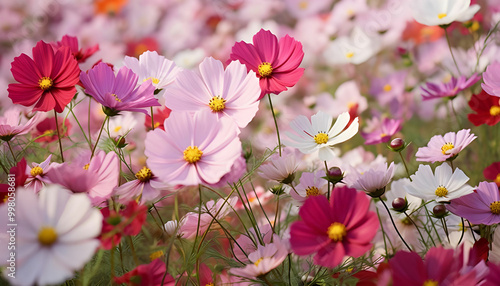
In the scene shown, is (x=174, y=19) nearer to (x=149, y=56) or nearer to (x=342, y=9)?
(x=342, y=9)

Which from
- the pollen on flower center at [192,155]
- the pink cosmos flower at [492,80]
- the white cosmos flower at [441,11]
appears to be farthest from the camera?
the white cosmos flower at [441,11]

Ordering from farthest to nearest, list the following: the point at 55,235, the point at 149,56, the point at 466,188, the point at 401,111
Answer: the point at 401,111 → the point at 149,56 → the point at 466,188 → the point at 55,235

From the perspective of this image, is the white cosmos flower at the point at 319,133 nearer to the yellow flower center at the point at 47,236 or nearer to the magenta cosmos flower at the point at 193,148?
the magenta cosmos flower at the point at 193,148

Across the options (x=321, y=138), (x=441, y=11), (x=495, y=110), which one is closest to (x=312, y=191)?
(x=321, y=138)

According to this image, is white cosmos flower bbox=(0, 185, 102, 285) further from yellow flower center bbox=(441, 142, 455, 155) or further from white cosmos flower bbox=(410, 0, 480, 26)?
white cosmos flower bbox=(410, 0, 480, 26)

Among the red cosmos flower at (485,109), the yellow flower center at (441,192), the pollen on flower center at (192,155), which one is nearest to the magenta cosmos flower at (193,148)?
the pollen on flower center at (192,155)

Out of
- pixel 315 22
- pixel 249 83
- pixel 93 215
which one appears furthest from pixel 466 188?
pixel 315 22
